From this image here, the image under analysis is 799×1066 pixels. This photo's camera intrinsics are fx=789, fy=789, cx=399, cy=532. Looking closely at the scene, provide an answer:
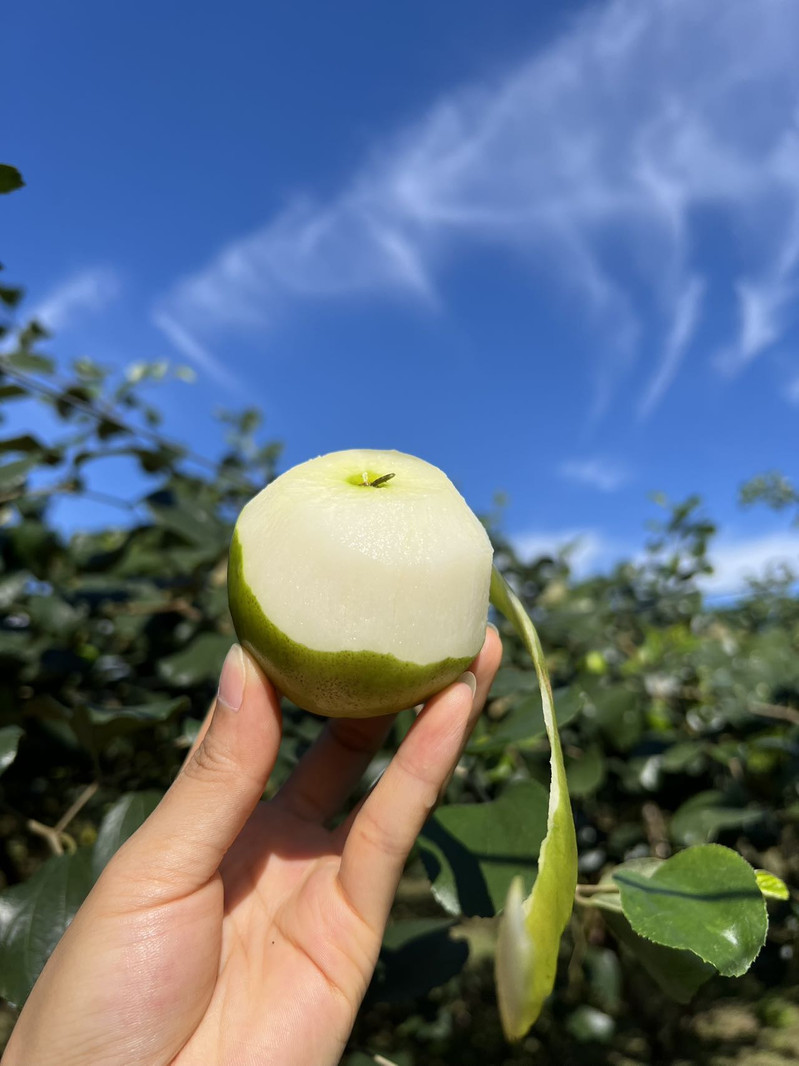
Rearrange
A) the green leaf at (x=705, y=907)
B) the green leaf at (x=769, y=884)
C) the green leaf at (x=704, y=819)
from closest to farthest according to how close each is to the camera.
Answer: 1. the green leaf at (x=705, y=907)
2. the green leaf at (x=769, y=884)
3. the green leaf at (x=704, y=819)

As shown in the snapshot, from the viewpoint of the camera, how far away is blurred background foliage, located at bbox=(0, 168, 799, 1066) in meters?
1.08

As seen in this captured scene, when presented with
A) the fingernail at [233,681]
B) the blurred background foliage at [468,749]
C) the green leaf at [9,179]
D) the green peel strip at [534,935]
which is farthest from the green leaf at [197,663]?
the green peel strip at [534,935]

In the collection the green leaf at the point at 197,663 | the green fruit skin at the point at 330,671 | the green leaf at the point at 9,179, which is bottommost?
the green fruit skin at the point at 330,671

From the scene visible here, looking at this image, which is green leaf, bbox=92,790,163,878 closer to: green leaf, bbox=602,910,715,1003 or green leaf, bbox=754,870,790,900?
green leaf, bbox=602,910,715,1003

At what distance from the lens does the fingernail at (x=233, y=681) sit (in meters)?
0.93

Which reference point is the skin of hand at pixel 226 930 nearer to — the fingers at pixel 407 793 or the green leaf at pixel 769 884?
the fingers at pixel 407 793

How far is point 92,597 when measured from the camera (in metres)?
1.79

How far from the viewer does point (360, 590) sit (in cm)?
89

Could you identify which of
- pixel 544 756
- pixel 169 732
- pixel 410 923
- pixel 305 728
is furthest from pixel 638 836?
pixel 169 732

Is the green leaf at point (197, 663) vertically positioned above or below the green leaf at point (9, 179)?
below

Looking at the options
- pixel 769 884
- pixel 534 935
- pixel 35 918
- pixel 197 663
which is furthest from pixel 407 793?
pixel 197 663

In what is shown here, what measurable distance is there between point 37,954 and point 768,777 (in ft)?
5.29

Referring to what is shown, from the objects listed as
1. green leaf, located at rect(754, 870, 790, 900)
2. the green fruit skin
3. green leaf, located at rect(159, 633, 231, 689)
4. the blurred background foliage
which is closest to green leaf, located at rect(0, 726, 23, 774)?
the blurred background foliage

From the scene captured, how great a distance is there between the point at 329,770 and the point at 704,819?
0.81m
